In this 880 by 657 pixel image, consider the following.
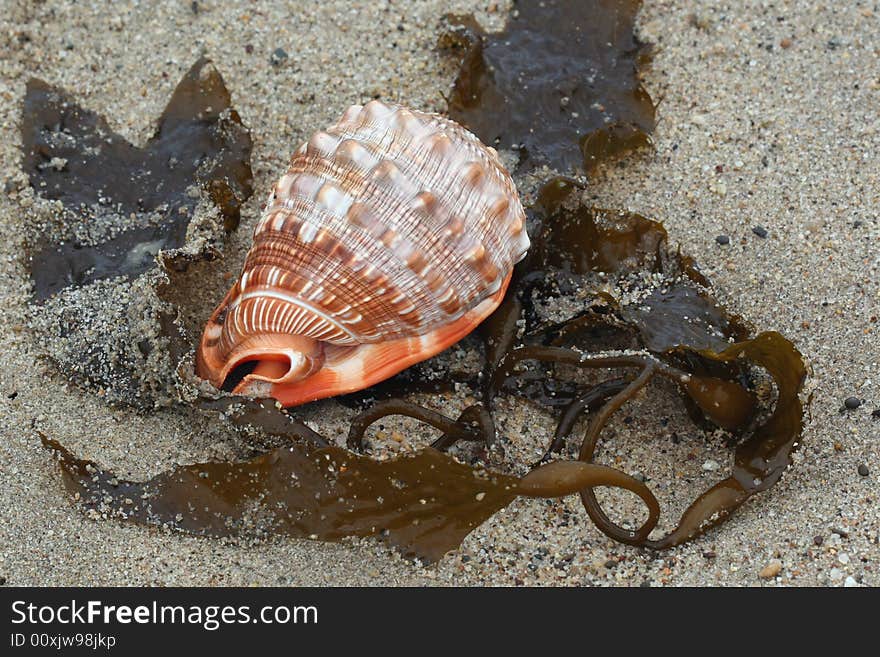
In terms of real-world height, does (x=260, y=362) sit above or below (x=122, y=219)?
below

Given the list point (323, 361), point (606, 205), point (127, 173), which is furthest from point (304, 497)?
point (606, 205)

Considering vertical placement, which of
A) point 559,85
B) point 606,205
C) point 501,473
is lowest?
point 501,473

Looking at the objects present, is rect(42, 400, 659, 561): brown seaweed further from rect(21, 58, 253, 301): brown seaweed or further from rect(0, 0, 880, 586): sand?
rect(21, 58, 253, 301): brown seaweed

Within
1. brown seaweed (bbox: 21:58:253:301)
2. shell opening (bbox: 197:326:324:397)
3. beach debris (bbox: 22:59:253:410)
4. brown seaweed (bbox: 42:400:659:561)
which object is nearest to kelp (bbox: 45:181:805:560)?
brown seaweed (bbox: 42:400:659:561)

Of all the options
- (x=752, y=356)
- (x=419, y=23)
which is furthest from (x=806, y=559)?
(x=419, y=23)

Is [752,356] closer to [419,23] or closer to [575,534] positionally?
[575,534]

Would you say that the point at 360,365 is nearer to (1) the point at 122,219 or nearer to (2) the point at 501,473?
(2) the point at 501,473

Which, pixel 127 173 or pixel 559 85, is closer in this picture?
pixel 127 173

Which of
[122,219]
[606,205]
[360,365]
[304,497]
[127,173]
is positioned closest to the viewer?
[304,497]
